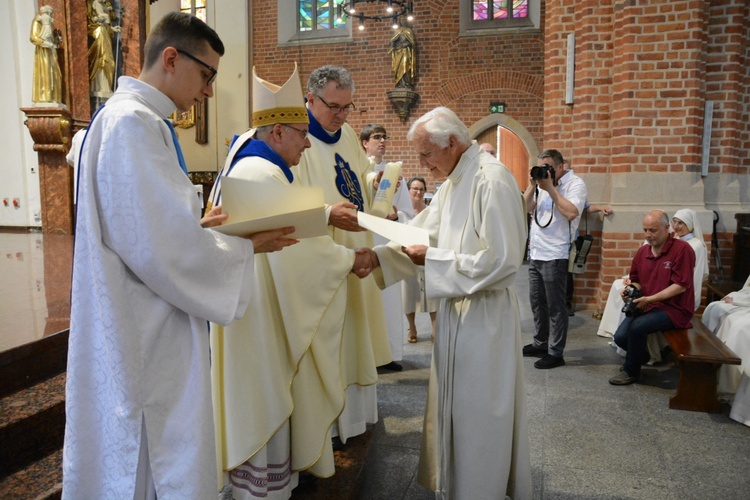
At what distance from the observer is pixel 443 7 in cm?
1180

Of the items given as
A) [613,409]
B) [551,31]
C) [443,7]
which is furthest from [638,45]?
[443,7]

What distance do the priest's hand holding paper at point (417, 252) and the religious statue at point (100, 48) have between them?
6.98m

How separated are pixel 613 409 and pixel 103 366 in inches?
130

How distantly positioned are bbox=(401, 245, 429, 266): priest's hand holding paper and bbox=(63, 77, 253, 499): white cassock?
2.91ft

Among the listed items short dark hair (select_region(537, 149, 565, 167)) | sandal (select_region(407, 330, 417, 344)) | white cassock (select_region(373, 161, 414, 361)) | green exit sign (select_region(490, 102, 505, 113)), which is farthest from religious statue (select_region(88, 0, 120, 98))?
green exit sign (select_region(490, 102, 505, 113))

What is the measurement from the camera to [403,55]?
11711mm

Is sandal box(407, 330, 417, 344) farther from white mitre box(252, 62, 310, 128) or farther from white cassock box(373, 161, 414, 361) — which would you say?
white mitre box(252, 62, 310, 128)

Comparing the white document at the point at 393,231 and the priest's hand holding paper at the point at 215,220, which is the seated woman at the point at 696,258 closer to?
the white document at the point at 393,231

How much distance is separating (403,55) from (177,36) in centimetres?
1088

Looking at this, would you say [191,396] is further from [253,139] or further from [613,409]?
[613,409]

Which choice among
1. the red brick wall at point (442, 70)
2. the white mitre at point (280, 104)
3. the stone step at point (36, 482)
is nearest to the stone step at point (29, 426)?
the stone step at point (36, 482)

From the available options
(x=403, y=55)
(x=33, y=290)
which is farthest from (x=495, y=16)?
(x=33, y=290)

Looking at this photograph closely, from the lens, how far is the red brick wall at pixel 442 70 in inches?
456

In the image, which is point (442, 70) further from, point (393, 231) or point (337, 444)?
point (393, 231)
